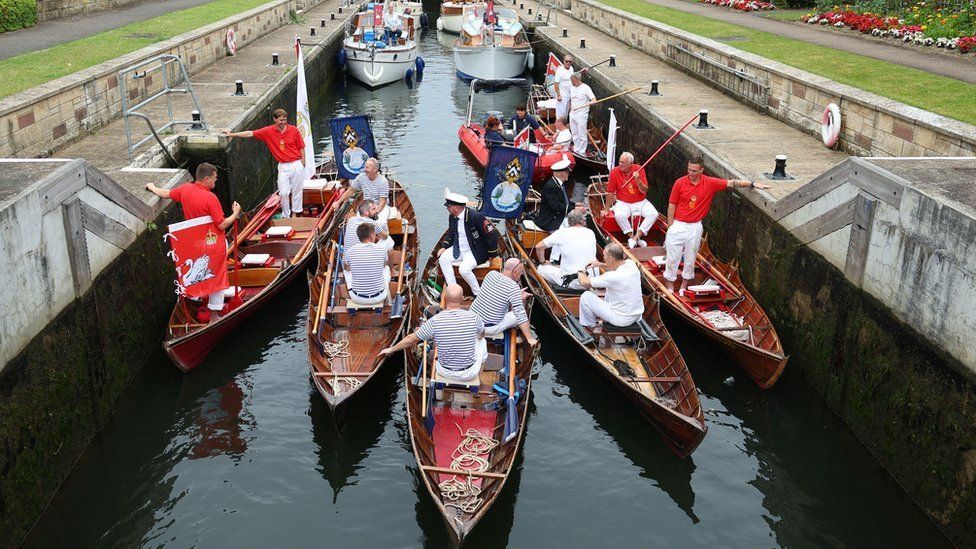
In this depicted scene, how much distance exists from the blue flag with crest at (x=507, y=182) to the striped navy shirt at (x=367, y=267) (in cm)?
350

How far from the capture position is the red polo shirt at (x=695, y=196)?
12531mm

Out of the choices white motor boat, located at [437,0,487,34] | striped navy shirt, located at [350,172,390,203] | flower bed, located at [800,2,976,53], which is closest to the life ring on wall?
flower bed, located at [800,2,976,53]

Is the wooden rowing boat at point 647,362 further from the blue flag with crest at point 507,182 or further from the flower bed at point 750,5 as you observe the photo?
the flower bed at point 750,5

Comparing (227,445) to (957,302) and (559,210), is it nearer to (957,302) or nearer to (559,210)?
(559,210)

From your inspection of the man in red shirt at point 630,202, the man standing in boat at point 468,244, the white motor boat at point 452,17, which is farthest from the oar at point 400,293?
the white motor boat at point 452,17

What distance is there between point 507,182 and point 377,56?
18683 mm

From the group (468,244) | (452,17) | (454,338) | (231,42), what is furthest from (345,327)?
(452,17)

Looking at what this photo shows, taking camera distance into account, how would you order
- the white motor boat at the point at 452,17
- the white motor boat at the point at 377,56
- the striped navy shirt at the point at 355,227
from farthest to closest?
the white motor boat at the point at 452,17
the white motor boat at the point at 377,56
the striped navy shirt at the point at 355,227

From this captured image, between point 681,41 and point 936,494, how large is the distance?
18.9 m

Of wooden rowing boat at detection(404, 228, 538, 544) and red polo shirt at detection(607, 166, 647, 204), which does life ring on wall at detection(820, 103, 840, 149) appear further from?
wooden rowing boat at detection(404, 228, 538, 544)

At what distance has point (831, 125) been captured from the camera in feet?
51.6

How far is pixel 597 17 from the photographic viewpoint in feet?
119

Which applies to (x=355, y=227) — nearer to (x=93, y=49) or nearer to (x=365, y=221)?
(x=365, y=221)

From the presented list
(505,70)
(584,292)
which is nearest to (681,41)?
(505,70)
